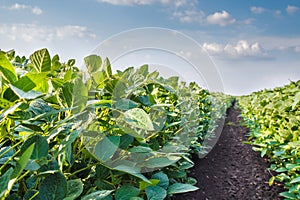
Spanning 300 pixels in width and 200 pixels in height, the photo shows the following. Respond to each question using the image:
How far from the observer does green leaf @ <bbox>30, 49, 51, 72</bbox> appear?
0.95 meters

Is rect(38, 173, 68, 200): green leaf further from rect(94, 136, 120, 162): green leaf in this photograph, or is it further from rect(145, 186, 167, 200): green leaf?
rect(145, 186, 167, 200): green leaf

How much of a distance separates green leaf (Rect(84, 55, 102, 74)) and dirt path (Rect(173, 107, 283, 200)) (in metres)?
2.25

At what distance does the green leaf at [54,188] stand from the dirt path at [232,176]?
248 centimetres

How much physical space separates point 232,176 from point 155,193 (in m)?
3.74

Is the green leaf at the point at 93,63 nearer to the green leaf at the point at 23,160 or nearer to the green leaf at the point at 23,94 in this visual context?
the green leaf at the point at 23,94

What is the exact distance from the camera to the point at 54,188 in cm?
72

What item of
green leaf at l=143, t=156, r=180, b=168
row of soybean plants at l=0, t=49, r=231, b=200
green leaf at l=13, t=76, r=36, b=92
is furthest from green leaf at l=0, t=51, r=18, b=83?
green leaf at l=143, t=156, r=180, b=168

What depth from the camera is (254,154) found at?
580 centimetres

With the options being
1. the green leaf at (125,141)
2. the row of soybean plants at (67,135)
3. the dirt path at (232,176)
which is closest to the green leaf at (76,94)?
the row of soybean plants at (67,135)

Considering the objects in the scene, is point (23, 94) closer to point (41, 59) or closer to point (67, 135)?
point (67, 135)

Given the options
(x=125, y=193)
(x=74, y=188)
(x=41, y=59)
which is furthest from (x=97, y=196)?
(x=41, y=59)

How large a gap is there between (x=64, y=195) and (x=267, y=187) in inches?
155

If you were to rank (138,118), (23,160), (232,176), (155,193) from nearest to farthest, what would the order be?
(23,160) < (138,118) < (155,193) < (232,176)

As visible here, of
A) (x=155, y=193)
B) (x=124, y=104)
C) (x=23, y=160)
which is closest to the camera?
(x=23, y=160)
